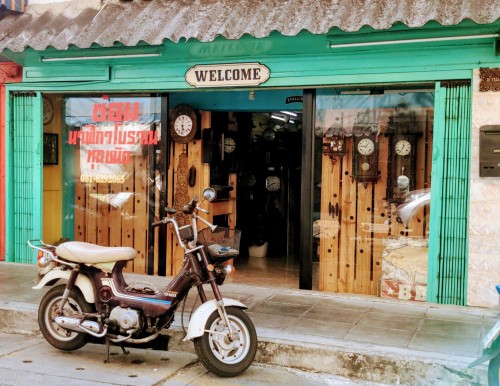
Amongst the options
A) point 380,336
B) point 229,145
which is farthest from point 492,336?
point 229,145

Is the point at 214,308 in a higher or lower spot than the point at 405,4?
lower

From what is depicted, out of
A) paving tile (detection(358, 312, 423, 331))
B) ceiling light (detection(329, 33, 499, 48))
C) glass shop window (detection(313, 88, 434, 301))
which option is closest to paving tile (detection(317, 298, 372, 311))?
paving tile (detection(358, 312, 423, 331))

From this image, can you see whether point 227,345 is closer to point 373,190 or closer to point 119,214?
point 373,190

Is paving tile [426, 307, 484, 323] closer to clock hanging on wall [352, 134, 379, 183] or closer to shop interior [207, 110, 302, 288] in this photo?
clock hanging on wall [352, 134, 379, 183]

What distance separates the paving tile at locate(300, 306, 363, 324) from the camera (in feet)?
22.2

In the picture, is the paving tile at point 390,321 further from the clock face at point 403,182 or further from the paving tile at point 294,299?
the clock face at point 403,182

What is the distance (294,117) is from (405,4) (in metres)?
3.48

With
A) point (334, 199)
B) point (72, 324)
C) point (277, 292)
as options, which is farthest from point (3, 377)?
point (334, 199)

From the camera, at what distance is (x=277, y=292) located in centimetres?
812

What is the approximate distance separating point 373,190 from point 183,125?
3005 mm

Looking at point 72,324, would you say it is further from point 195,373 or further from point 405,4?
point 405,4

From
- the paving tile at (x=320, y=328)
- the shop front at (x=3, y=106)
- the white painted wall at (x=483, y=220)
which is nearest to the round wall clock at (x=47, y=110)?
the shop front at (x=3, y=106)

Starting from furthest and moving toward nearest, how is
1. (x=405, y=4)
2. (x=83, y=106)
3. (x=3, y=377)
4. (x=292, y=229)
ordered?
(x=292, y=229), (x=83, y=106), (x=405, y=4), (x=3, y=377)

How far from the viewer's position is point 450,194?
7371mm
